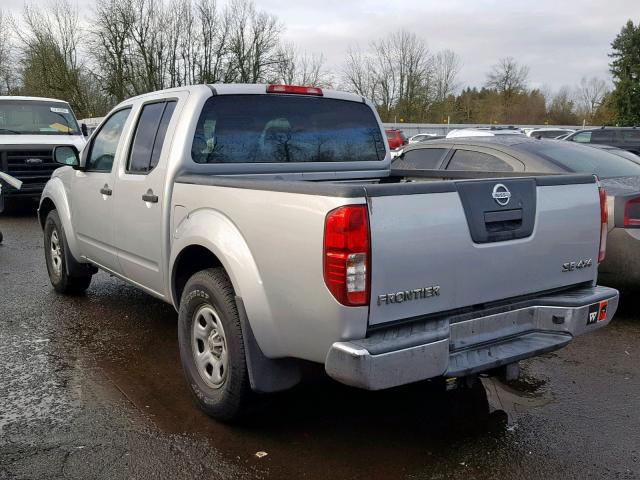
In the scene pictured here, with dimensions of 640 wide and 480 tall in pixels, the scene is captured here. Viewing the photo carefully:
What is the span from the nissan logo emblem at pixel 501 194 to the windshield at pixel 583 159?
3.06 meters

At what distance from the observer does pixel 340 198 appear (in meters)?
2.73

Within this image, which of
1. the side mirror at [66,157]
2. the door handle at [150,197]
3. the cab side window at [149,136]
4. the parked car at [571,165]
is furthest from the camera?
the side mirror at [66,157]

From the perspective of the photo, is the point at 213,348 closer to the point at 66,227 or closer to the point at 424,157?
the point at 66,227

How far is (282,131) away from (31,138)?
9413 mm

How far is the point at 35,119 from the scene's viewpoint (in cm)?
1267

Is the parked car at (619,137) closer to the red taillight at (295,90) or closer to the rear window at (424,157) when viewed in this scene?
the rear window at (424,157)

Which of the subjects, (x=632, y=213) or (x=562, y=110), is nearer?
(x=632, y=213)

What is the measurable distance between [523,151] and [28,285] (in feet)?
17.8

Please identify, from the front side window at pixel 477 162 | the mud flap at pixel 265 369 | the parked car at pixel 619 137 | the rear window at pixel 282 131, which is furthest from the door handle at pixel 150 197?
the parked car at pixel 619 137

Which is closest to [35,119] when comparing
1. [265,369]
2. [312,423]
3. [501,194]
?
[312,423]

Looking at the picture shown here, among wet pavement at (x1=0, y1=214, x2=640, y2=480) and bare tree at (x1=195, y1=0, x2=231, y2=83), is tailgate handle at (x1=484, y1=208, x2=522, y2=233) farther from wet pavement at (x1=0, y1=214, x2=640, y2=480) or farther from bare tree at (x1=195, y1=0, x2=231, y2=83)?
bare tree at (x1=195, y1=0, x2=231, y2=83)

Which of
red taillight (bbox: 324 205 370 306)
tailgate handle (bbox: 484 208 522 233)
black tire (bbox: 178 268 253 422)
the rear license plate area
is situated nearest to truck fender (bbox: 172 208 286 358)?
black tire (bbox: 178 268 253 422)

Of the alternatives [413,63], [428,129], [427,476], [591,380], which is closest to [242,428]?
[427,476]

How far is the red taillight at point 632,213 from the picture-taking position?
524 cm
